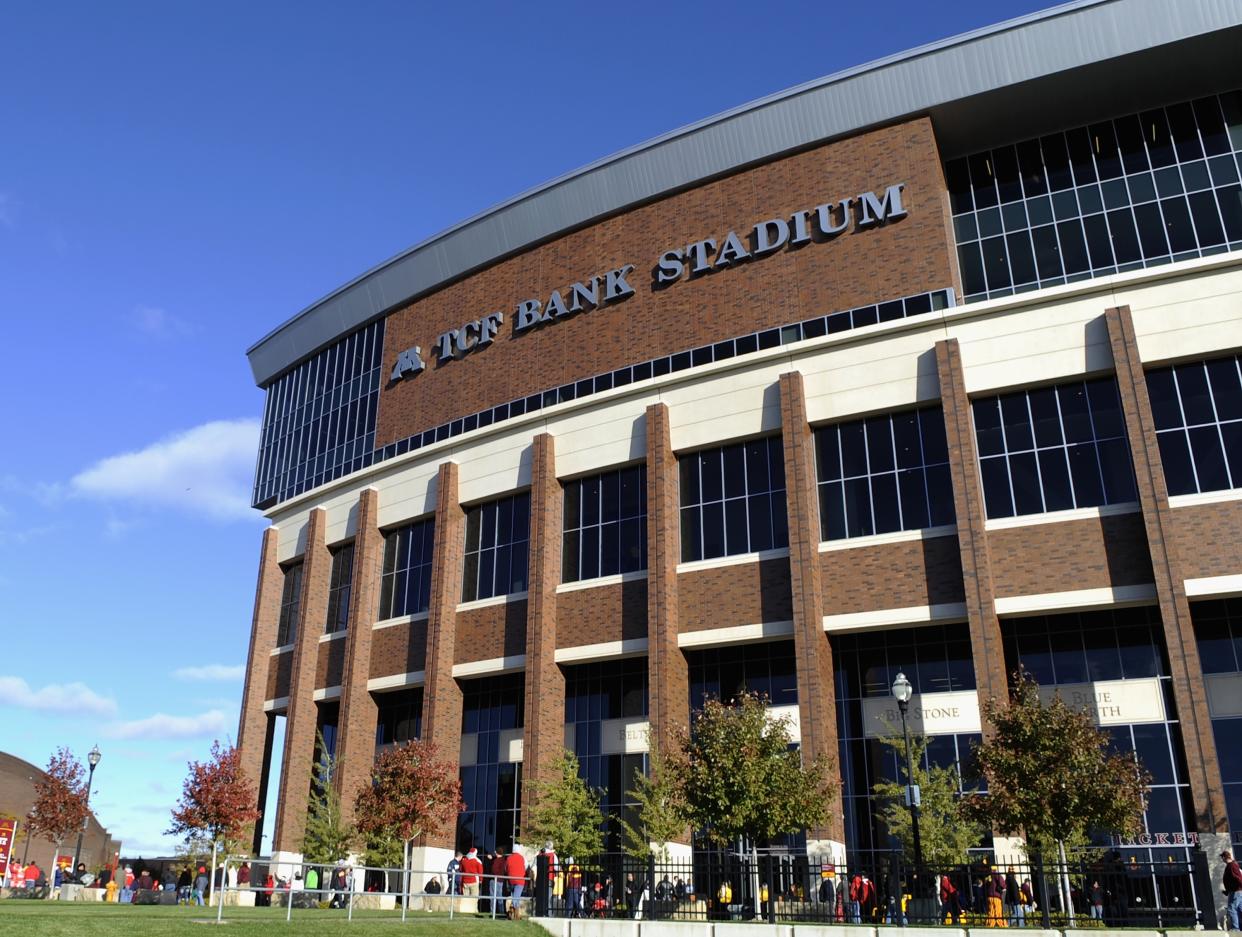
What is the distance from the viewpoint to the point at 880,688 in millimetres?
30641

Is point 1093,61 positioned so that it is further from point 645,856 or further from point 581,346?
point 645,856

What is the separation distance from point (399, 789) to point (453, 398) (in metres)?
16.4

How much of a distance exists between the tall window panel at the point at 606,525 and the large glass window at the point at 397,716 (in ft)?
28.0

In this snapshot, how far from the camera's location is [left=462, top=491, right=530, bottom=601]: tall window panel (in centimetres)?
3753

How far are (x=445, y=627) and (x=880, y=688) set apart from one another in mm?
14708

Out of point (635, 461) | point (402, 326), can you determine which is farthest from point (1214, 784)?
point (402, 326)

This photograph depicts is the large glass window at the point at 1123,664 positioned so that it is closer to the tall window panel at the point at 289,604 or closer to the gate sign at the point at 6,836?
the tall window panel at the point at 289,604

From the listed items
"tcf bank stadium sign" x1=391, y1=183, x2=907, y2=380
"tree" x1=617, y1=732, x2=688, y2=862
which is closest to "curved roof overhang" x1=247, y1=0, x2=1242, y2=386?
"tcf bank stadium sign" x1=391, y1=183, x2=907, y2=380

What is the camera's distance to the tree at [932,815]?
2667cm

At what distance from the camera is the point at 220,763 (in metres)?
37.3

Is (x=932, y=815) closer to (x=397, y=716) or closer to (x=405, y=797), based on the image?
(x=405, y=797)

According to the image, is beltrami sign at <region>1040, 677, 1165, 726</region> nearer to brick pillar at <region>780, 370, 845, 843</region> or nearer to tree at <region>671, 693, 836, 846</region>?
brick pillar at <region>780, 370, 845, 843</region>

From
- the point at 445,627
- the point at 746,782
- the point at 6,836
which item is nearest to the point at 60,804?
the point at 6,836

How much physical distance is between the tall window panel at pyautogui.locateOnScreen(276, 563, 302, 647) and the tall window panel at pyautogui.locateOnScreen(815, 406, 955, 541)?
23.2 m
